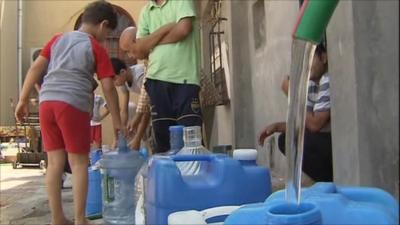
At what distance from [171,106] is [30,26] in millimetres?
9976

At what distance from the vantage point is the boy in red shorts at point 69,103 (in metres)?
2.86

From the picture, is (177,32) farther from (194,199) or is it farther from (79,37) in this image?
(194,199)

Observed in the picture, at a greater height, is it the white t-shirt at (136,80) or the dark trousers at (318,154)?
the white t-shirt at (136,80)

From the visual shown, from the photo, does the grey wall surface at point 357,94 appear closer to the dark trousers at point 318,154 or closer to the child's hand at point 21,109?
the dark trousers at point 318,154

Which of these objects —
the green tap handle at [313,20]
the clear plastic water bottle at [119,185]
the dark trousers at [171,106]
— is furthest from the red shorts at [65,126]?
the green tap handle at [313,20]

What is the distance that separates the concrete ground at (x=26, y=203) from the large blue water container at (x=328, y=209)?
2451 mm

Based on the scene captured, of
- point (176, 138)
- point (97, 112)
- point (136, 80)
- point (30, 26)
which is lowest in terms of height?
point (176, 138)

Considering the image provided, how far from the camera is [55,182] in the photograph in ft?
9.60

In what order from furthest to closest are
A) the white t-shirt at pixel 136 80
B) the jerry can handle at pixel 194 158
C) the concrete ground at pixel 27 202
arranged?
the white t-shirt at pixel 136 80 → the concrete ground at pixel 27 202 → the jerry can handle at pixel 194 158

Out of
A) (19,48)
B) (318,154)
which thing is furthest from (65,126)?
Answer: (19,48)

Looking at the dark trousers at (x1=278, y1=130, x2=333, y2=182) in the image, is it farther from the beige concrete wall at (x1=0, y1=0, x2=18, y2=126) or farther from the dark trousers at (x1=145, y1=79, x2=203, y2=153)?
the beige concrete wall at (x1=0, y1=0, x2=18, y2=126)

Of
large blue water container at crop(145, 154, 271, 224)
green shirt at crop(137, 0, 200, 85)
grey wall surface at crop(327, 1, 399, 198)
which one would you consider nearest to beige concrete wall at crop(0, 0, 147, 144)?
green shirt at crop(137, 0, 200, 85)

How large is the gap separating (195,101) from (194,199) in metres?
1.57

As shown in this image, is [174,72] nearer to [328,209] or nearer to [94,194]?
[94,194]
